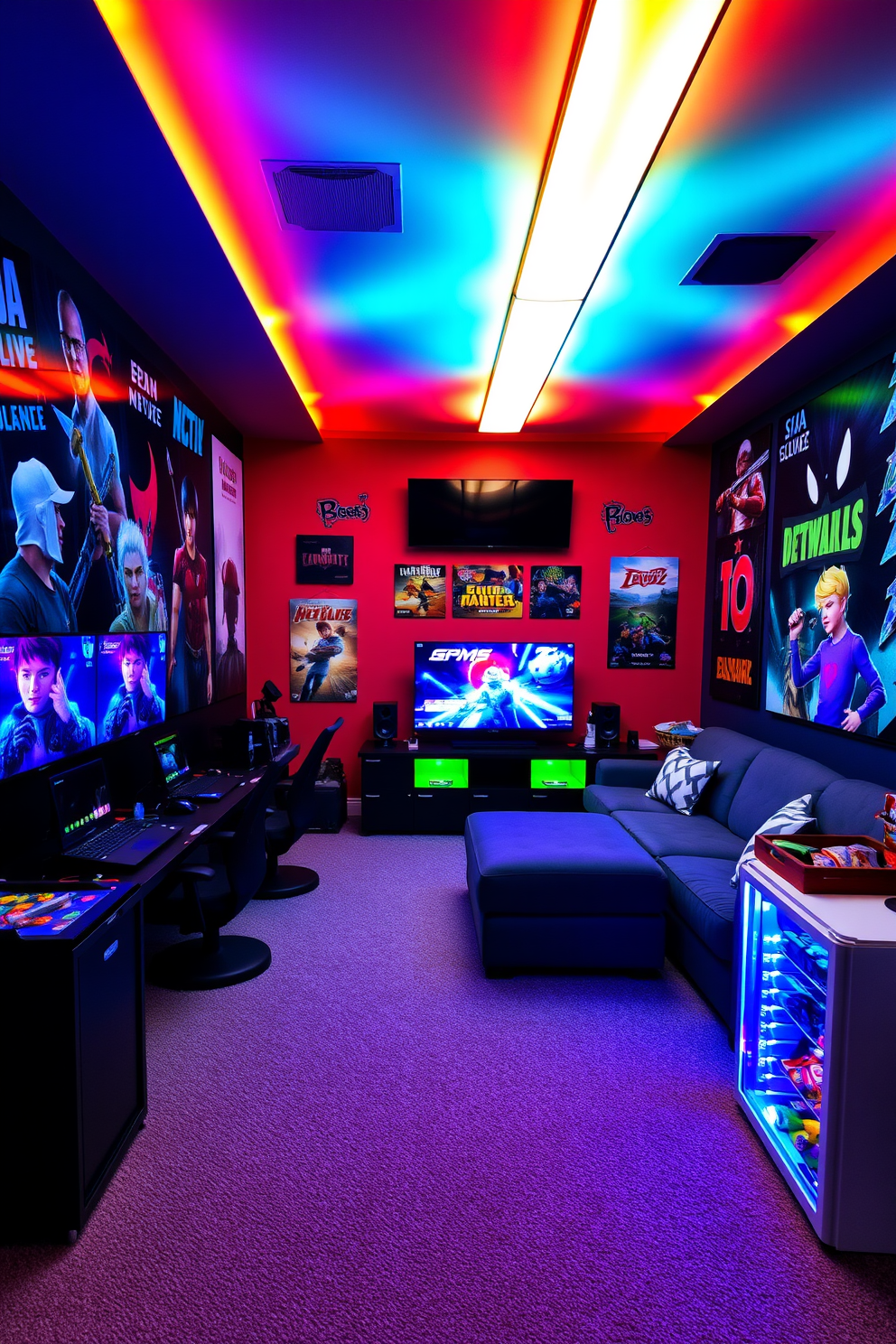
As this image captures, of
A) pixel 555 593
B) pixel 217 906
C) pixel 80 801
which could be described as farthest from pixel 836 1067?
pixel 555 593

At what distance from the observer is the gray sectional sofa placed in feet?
8.73

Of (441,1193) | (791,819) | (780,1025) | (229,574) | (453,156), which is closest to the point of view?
(441,1193)

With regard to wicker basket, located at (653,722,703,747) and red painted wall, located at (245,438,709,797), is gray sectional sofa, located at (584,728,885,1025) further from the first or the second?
red painted wall, located at (245,438,709,797)

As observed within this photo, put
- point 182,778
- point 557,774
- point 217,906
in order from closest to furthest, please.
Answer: point 217,906 < point 182,778 < point 557,774

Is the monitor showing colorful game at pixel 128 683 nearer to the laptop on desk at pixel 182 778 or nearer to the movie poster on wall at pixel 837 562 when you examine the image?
the laptop on desk at pixel 182 778

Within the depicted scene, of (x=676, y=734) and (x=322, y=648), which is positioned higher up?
(x=322, y=648)

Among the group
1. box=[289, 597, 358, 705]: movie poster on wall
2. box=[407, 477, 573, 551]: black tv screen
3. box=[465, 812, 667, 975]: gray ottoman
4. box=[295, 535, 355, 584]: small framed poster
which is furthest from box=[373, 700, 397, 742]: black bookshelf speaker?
box=[465, 812, 667, 975]: gray ottoman

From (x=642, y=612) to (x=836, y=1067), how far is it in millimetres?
4116

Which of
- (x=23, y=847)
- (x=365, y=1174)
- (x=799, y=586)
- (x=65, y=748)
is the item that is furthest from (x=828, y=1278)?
(x=799, y=586)

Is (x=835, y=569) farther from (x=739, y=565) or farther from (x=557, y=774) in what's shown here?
(x=557, y=774)

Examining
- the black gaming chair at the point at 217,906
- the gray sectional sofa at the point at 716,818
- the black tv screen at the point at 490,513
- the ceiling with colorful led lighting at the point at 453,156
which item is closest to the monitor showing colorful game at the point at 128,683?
the black gaming chair at the point at 217,906

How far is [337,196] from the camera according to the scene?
2.54 meters

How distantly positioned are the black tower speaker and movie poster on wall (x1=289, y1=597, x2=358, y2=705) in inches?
73.8

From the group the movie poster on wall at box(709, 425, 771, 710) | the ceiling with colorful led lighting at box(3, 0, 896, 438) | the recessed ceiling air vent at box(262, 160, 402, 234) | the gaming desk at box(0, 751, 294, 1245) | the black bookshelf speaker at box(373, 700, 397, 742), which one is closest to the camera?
the gaming desk at box(0, 751, 294, 1245)
